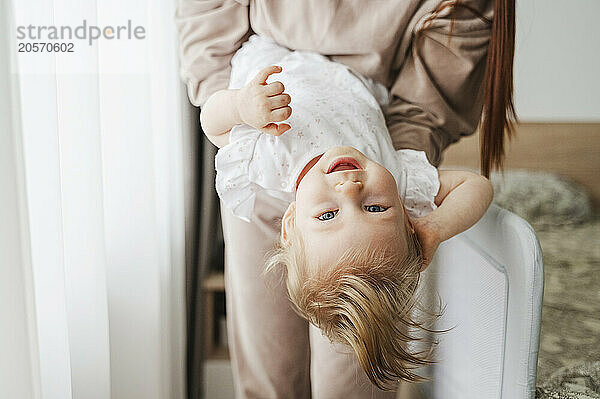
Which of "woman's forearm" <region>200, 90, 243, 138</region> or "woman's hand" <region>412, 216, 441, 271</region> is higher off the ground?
"woman's forearm" <region>200, 90, 243, 138</region>

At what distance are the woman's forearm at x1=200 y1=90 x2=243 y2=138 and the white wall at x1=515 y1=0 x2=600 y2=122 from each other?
46 centimetres

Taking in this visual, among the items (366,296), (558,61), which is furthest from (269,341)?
(558,61)

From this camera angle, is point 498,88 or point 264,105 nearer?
point 264,105

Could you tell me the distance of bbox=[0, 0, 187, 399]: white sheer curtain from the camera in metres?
0.73

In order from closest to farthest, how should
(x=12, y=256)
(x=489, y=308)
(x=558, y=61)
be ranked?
(x=12, y=256) → (x=489, y=308) → (x=558, y=61)

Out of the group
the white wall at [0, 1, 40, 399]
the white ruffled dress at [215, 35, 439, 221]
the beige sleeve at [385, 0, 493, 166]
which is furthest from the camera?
the beige sleeve at [385, 0, 493, 166]

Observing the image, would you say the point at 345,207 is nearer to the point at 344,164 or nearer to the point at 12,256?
the point at 344,164

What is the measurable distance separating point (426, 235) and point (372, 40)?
29cm

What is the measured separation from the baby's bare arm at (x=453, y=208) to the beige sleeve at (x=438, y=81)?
0.27 feet

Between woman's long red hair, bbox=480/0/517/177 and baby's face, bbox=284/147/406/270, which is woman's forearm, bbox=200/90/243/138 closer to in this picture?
baby's face, bbox=284/147/406/270

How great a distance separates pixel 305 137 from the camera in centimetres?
84

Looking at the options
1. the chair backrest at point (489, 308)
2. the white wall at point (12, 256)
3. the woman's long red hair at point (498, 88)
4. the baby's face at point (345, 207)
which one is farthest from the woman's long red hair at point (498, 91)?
the white wall at point (12, 256)

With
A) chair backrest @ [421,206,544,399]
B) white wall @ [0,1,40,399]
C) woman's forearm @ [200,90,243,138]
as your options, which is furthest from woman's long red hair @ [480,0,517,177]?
white wall @ [0,1,40,399]

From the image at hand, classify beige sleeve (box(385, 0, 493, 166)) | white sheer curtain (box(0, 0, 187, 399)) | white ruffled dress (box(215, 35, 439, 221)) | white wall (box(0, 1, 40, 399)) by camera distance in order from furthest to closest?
beige sleeve (box(385, 0, 493, 166)) → white ruffled dress (box(215, 35, 439, 221)) → white sheer curtain (box(0, 0, 187, 399)) → white wall (box(0, 1, 40, 399))
